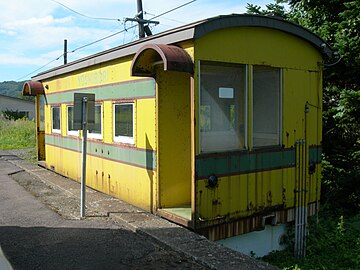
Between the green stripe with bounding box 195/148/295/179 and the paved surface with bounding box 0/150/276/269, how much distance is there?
985 millimetres

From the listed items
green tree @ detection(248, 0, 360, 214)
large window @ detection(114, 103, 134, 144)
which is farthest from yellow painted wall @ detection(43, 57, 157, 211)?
green tree @ detection(248, 0, 360, 214)

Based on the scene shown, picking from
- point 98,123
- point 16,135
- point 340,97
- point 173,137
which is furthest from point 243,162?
point 16,135

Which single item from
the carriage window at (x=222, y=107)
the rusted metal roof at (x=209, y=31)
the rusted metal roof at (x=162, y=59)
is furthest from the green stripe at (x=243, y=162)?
the rusted metal roof at (x=209, y=31)

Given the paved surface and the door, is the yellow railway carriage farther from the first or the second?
the door

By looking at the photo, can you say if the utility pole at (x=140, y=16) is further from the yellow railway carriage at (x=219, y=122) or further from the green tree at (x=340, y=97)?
the yellow railway carriage at (x=219, y=122)

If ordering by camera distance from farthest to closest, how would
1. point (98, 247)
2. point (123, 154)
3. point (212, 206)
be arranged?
point (123, 154) < point (212, 206) < point (98, 247)

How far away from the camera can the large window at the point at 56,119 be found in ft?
36.4

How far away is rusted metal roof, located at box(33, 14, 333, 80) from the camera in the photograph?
18.4 feet

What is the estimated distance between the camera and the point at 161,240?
17.5 ft

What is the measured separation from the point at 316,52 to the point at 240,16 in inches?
85.7

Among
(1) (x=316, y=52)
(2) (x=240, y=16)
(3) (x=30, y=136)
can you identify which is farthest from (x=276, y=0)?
(3) (x=30, y=136)

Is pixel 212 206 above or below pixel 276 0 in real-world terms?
below

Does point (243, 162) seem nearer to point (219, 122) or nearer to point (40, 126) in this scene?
point (219, 122)

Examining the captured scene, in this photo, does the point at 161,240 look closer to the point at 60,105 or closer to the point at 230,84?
the point at 230,84
